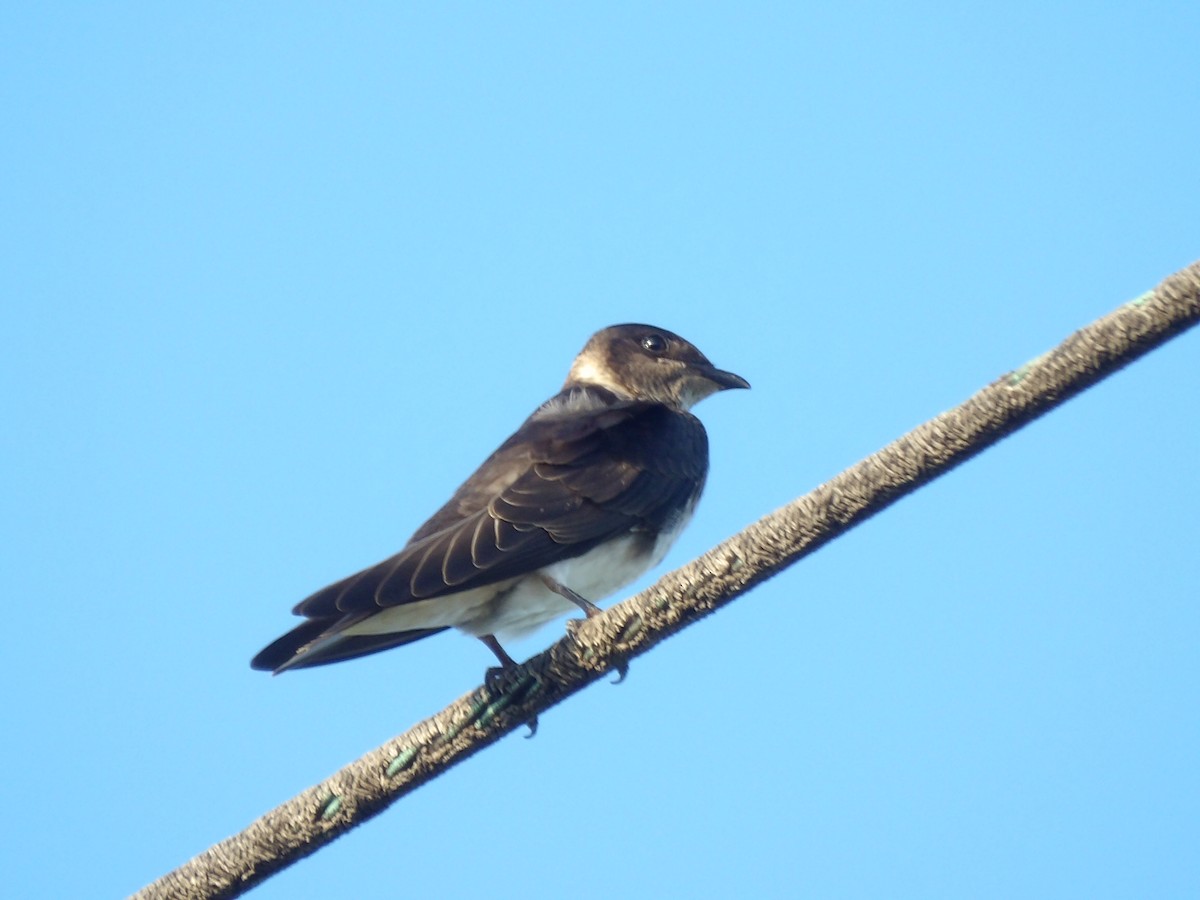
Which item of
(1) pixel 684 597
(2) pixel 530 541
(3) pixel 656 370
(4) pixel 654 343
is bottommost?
(1) pixel 684 597

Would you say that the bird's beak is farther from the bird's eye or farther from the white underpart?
the white underpart

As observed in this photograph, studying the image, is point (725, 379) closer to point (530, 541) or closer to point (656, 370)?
point (656, 370)

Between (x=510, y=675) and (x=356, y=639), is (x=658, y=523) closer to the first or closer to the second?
(x=356, y=639)

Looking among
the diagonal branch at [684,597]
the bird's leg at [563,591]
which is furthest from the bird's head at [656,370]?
the diagonal branch at [684,597]

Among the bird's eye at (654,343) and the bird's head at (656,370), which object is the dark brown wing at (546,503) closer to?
the bird's head at (656,370)

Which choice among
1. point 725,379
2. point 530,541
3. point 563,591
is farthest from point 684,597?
point 725,379

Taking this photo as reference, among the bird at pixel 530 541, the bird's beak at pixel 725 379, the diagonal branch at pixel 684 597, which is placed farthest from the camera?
the bird's beak at pixel 725 379

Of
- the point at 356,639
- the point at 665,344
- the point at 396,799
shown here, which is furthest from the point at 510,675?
the point at 665,344
